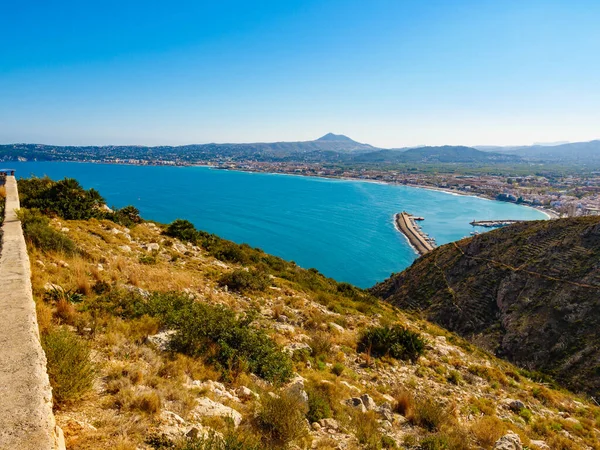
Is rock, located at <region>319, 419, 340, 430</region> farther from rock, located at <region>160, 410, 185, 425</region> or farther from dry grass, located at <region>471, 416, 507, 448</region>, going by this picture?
dry grass, located at <region>471, 416, 507, 448</region>

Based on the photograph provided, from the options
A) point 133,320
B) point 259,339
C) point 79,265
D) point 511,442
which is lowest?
point 511,442

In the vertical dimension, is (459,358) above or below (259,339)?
below

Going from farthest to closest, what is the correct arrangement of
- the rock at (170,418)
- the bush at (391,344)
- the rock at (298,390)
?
the bush at (391,344), the rock at (298,390), the rock at (170,418)

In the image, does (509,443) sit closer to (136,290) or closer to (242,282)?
(242,282)

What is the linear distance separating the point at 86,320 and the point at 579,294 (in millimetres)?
29579

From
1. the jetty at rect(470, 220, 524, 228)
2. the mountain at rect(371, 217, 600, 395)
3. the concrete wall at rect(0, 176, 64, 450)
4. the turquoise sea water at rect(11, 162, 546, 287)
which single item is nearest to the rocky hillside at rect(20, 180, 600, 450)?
the concrete wall at rect(0, 176, 64, 450)

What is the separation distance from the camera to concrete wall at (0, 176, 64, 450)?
2.57m

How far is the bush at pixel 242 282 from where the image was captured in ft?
36.6

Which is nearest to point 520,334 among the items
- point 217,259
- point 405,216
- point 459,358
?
point 459,358

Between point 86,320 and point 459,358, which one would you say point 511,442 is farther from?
point 86,320

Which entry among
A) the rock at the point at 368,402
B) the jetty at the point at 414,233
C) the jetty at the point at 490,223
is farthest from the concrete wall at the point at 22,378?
the jetty at the point at 490,223

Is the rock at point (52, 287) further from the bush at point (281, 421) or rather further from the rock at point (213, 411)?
the bush at point (281, 421)

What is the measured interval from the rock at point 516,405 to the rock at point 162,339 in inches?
327

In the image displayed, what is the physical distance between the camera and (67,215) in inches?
516
